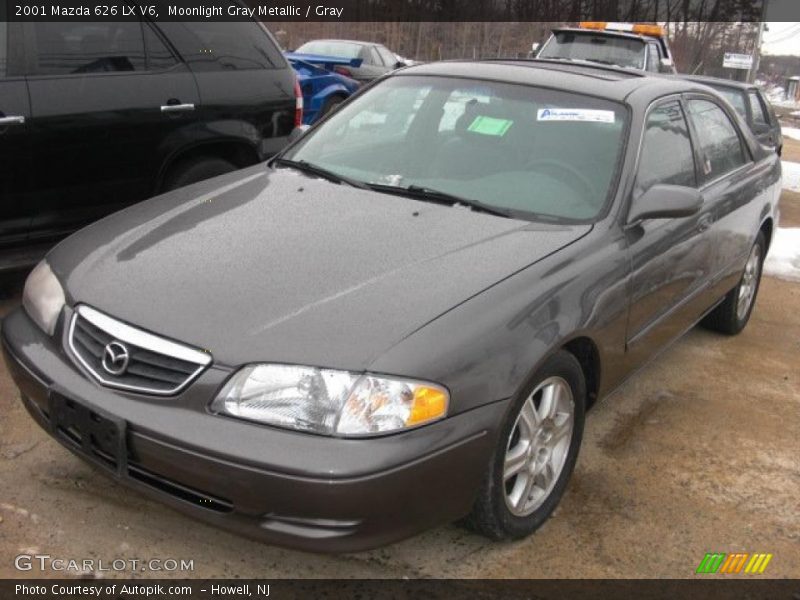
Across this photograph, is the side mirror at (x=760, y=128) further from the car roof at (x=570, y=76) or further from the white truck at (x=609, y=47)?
the car roof at (x=570, y=76)

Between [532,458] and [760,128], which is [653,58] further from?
[532,458]

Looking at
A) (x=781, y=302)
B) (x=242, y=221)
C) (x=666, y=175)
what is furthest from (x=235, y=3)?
(x=781, y=302)

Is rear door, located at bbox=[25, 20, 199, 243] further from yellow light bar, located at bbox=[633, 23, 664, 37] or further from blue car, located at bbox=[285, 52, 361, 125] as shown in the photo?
yellow light bar, located at bbox=[633, 23, 664, 37]

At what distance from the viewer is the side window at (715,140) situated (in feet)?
13.6

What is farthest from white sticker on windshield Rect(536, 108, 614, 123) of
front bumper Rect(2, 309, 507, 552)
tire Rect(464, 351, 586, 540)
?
front bumper Rect(2, 309, 507, 552)


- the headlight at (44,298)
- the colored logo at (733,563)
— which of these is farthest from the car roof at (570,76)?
the headlight at (44,298)

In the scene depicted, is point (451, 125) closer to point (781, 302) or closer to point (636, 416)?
point (636, 416)

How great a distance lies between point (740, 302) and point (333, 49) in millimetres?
12569

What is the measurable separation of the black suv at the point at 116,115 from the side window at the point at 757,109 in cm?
680

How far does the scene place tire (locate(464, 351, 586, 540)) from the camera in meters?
2.62

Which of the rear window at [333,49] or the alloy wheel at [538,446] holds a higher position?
the rear window at [333,49]

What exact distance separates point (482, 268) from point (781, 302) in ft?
14.3

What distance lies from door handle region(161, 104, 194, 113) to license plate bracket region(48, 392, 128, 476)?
2.73 m

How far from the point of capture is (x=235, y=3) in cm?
551
